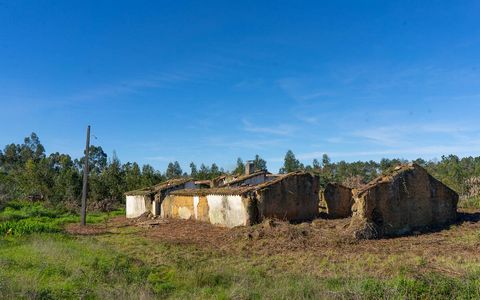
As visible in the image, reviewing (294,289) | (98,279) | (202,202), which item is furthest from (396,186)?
(98,279)

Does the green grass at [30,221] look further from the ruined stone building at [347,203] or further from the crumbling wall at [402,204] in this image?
the crumbling wall at [402,204]

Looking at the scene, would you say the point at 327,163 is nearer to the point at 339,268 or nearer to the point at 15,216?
the point at 15,216

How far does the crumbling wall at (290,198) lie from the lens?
75.9 ft

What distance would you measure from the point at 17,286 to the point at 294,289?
5.76 metres

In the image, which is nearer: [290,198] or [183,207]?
[290,198]

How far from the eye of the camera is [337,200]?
28.2 m

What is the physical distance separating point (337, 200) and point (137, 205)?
59.3 feet

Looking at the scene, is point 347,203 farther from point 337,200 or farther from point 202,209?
point 202,209

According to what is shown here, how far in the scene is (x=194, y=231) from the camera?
2369 cm

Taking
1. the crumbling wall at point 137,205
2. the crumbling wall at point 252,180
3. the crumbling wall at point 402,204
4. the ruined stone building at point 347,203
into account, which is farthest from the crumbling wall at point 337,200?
the crumbling wall at point 137,205

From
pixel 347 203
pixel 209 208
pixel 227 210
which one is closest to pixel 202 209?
pixel 209 208

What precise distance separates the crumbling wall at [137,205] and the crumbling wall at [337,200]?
1518cm

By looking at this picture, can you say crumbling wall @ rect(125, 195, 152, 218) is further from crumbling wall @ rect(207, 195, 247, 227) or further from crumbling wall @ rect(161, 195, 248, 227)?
crumbling wall @ rect(207, 195, 247, 227)

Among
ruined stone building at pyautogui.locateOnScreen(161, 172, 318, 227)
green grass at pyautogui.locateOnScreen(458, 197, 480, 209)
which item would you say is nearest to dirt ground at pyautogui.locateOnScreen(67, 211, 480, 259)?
ruined stone building at pyautogui.locateOnScreen(161, 172, 318, 227)
